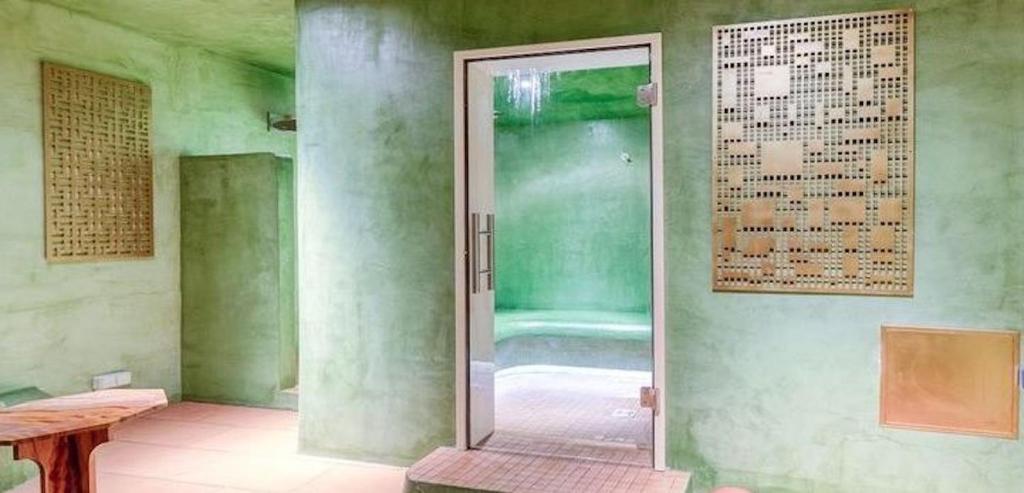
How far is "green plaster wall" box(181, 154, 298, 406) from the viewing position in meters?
5.37

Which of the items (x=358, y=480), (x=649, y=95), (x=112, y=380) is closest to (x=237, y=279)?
(x=112, y=380)

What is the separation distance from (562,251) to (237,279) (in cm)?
379

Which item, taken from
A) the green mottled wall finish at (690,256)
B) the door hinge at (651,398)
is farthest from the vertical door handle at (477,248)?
the door hinge at (651,398)

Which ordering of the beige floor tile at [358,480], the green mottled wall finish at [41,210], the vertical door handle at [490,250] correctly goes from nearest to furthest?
the beige floor tile at [358,480], the vertical door handle at [490,250], the green mottled wall finish at [41,210]

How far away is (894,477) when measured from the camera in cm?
321

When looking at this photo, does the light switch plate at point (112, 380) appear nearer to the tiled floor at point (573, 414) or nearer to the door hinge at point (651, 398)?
the tiled floor at point (573, 414)

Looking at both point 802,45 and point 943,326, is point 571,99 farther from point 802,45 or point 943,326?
point 943,326

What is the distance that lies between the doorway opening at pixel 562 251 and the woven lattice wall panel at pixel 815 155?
359mm

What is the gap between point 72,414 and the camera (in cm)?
287

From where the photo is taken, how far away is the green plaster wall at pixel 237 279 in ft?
17.6

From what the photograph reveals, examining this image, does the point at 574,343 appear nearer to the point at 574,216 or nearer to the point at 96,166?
the point at 574,216

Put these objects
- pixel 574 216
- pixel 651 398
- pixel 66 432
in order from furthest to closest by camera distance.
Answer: pixel 574 216 < pixel 651 398 < pixel 66 432

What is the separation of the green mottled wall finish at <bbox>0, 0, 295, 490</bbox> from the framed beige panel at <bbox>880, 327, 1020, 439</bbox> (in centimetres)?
443

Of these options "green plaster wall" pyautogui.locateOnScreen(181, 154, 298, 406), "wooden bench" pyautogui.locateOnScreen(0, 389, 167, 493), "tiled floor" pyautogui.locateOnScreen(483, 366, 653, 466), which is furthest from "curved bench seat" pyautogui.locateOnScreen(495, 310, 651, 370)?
"wooden bench" pyautogui.locateOnScreen(0, 389, 167, 493)
